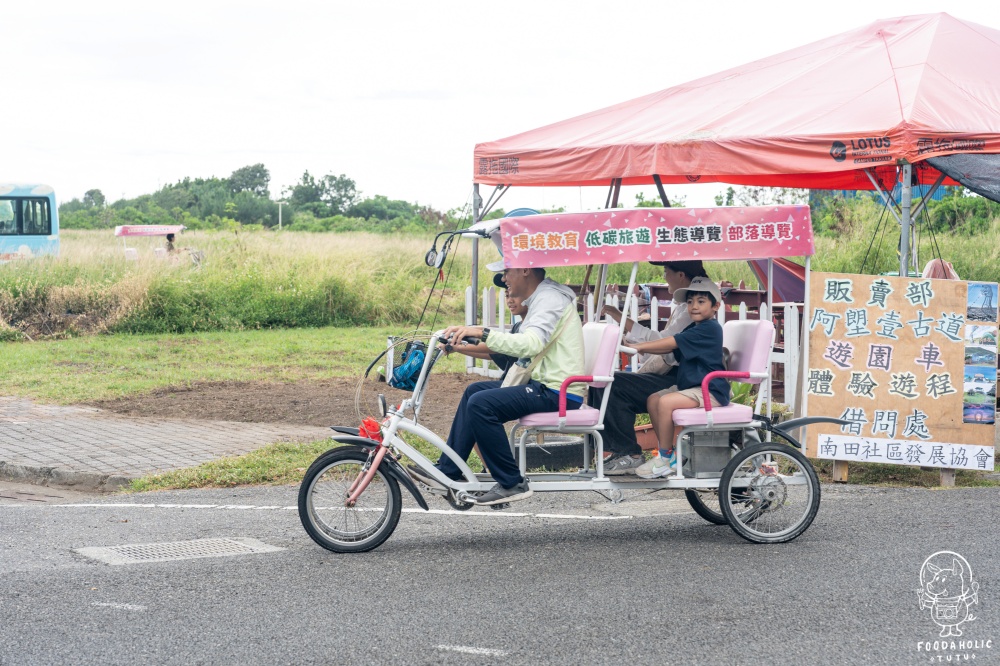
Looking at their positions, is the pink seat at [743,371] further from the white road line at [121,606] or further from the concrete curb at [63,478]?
the concrete curb at [63,478]

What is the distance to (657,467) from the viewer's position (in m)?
6.27

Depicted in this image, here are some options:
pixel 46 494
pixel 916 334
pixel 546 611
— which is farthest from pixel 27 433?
pixel 916 334

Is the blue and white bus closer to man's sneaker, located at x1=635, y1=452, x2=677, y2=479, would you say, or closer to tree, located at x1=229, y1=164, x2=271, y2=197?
man's sneaker, located at x1=635, y1=452, x2=677, y2=479

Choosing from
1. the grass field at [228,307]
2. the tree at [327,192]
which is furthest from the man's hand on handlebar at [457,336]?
the tree at [327,192]

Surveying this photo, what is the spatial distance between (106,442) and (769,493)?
6.26 m

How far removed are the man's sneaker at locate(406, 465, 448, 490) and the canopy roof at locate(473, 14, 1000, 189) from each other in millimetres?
4717

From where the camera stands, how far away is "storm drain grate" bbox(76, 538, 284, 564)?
5922 mm

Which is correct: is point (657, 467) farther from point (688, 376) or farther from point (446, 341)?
point (446, 341)

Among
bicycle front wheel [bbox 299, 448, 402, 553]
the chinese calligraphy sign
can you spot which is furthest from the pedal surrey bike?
the chinese calligraphy sign

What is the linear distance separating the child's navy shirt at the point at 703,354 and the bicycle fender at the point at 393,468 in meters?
1.82

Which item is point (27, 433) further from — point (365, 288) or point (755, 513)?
point (365, 288)

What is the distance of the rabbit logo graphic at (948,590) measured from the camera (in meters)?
4.77

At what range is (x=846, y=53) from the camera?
11070 millimetres

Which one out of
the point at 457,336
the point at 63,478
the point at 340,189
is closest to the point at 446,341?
the point at 457,336
